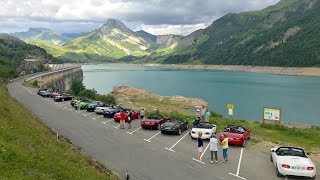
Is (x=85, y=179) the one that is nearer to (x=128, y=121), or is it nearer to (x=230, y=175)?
(x=230, y=175)

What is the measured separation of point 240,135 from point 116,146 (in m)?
9.21

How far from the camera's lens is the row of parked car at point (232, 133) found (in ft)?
64.5

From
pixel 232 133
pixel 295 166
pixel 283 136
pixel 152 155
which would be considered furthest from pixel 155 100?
pixel 295 166

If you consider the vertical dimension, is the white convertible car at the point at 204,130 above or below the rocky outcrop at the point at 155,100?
above

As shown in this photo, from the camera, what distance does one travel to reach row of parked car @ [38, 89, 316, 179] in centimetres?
1967

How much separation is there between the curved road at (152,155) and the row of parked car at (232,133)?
2.11 ft

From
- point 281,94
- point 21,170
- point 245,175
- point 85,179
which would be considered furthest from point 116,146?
point 281,94

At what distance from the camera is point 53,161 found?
16.6 metres

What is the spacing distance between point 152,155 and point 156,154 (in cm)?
44

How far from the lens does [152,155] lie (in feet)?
81.5

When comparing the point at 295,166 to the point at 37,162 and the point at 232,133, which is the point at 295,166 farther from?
the point at 37,162

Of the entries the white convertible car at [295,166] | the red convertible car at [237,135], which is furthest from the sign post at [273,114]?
the white convertible car at [295,166]

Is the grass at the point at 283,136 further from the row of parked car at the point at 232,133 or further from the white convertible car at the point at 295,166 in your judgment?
the white convertible car at the point at 295,166

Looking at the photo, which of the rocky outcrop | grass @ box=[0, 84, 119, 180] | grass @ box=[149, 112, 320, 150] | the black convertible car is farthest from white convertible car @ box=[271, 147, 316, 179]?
the rocky outcrop
